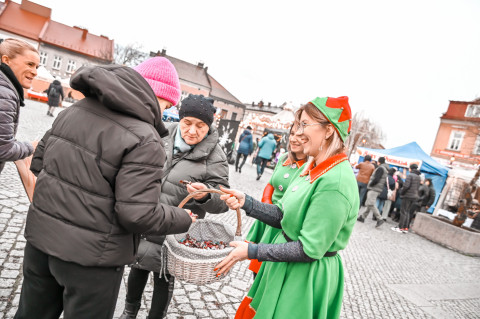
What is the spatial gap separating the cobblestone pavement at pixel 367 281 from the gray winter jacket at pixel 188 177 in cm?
89

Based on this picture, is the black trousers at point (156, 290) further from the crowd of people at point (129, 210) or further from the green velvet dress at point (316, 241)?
the green velvet dress at point (316, 241)

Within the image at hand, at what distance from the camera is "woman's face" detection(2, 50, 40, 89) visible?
257 cm

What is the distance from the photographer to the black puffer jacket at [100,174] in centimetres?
126

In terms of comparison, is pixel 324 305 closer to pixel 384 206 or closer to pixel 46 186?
pixel 46 186

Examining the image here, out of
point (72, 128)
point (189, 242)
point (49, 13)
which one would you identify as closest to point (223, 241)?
point (189, 242)

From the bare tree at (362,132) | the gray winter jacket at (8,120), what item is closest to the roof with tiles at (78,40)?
the bare tree at (362,132)

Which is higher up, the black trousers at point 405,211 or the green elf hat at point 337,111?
the green elf hat at point 337,111

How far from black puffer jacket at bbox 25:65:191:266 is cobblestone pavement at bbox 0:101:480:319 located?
1053 mm

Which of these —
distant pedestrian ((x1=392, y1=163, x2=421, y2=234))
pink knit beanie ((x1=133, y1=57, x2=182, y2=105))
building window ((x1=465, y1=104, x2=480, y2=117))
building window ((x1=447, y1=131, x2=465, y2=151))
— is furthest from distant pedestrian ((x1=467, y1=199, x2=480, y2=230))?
building window ((x1=447, y1=131, x2=465, y2=151))

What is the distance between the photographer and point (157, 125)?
1.47 meters

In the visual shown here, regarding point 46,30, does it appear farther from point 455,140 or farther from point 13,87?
point 455,140

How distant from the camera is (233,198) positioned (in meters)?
1.88

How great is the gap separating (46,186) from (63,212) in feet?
0.53

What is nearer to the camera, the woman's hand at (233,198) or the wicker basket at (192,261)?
the wicker basket at (192,261)
